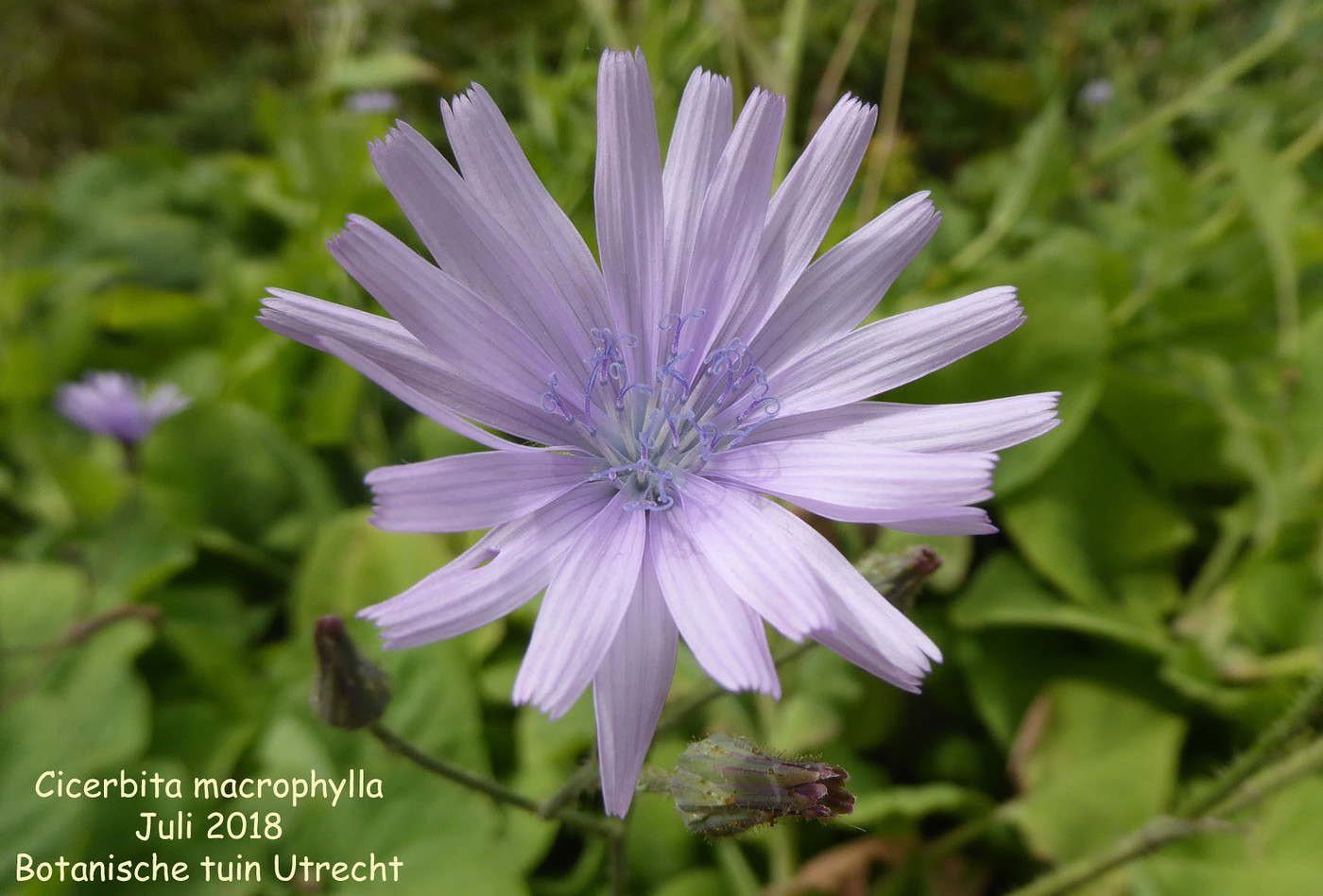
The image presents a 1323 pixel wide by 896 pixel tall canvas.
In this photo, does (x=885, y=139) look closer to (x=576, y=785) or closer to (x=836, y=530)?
(x=836, y=530)

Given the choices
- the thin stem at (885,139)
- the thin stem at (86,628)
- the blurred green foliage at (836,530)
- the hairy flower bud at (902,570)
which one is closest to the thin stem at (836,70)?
the blurred green foliage at (836,530)

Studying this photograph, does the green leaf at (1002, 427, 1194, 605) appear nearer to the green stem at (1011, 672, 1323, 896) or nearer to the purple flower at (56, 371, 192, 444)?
the green stem at (1011, 672, 1323, 896)

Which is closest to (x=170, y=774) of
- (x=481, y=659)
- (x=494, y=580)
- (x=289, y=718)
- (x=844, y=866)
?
(x=289, y=718)

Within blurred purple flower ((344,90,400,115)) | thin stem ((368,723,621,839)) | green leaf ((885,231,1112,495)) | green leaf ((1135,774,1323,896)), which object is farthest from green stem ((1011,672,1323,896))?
blurred purple flower ((344,90,400,115))

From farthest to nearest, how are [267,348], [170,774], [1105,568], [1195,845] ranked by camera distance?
[267,348], [1105,568], [1195,845], [170,774]

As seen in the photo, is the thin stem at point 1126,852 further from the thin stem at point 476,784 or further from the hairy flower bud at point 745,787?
the thin stem at point 476,784

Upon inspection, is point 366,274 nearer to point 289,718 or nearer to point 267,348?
point 289,718
